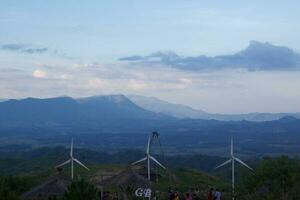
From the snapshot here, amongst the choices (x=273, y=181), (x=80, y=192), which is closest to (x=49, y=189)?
(x=80, y=192)

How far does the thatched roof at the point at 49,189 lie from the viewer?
50531mm

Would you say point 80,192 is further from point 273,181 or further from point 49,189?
point 49,189

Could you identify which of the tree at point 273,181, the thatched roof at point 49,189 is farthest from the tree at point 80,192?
the thatched roof at point 49,189

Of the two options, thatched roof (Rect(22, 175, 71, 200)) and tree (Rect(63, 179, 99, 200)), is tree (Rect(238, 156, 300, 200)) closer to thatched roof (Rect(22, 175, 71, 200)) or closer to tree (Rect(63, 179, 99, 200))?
tree (Rect(63, 179, 99, 200))

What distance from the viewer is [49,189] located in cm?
5162

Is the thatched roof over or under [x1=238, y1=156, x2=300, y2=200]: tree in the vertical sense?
under

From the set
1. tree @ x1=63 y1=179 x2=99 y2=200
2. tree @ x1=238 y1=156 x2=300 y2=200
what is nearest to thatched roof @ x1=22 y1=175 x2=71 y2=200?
tree @ x1=63 y1=179 x2=99 y2=200

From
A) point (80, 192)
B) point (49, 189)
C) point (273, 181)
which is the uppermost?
point (273, 181)

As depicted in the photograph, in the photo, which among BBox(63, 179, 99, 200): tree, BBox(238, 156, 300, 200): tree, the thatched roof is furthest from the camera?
the thatched roof

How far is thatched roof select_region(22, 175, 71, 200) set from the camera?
50531 millimetres

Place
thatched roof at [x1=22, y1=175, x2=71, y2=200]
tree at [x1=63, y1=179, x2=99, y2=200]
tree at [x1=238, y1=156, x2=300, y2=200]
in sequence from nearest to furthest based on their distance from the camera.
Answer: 1. tree at [x1=238, y1=156, x2=300, y2=200]
2. tree at [x1=63, y1=179, x2=99, y2=200]
3. thatched roof at [x1=22, y1=175, x2=71, y2=200]

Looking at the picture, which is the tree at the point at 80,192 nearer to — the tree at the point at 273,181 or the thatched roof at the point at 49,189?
the tree at the point at 273,181

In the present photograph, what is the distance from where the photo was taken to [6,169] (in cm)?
13712

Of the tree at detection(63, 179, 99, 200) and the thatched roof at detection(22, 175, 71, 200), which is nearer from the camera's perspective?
the tree at detection(63, 179, 99, 200)
